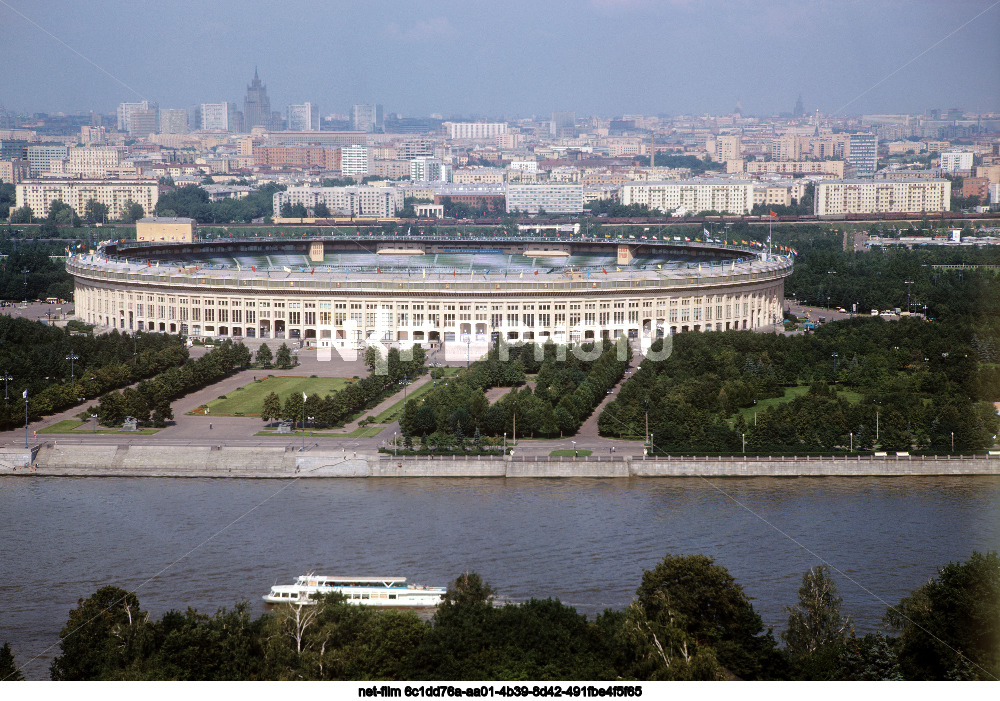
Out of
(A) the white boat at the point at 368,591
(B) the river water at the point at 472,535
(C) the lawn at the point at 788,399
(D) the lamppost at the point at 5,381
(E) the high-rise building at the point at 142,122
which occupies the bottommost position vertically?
(B) the river water at the point at 472,535

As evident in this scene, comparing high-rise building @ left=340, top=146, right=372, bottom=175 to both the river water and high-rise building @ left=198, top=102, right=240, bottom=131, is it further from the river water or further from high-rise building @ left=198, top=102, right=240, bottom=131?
the river water

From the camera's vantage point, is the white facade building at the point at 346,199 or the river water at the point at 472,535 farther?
the white facade building at the point at 346,199

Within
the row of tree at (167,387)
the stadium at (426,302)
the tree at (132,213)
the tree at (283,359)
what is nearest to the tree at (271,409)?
the row of tree at (167,387)

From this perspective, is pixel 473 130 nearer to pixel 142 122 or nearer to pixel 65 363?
pixel 142 122

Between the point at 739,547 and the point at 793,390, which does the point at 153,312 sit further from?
the point at 739,547

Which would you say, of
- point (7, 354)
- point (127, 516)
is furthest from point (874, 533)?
point (7, 354)

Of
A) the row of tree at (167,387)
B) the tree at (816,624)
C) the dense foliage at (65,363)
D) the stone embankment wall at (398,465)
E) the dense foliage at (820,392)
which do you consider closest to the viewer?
the tree at (816,624)

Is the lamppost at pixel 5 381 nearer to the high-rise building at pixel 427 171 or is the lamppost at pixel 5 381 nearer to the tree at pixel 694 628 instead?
the tree at pixel 694 628
